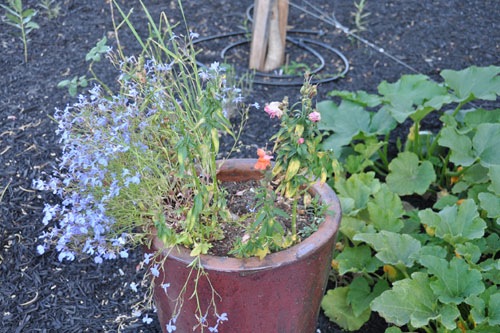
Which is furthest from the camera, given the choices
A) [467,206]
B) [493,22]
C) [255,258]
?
Result: [493,22]

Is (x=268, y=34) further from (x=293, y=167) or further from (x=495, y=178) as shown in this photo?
(x=293, y=167)

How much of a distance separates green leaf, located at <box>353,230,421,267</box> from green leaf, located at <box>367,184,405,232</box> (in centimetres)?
13

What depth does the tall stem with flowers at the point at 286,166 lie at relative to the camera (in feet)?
5.25

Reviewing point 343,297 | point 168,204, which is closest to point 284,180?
point 168,204

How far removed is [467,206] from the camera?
7.07 ft

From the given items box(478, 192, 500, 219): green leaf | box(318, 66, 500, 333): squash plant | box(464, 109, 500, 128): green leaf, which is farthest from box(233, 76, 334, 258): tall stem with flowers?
box(464, 109, 500, 128): green leaf

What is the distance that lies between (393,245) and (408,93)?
3.45ft

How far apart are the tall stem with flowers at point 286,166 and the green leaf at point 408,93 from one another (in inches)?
43.1

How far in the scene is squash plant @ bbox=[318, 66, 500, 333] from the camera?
1.93 metres

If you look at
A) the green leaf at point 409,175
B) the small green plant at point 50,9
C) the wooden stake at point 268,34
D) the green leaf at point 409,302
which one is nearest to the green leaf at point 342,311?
the green leaf at point 409,302

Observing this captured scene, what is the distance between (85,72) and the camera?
10.9ft

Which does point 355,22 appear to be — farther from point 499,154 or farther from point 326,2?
point 499,154

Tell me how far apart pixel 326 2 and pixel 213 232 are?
10.7 feet

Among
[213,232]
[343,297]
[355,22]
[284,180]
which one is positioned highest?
[284,180]
